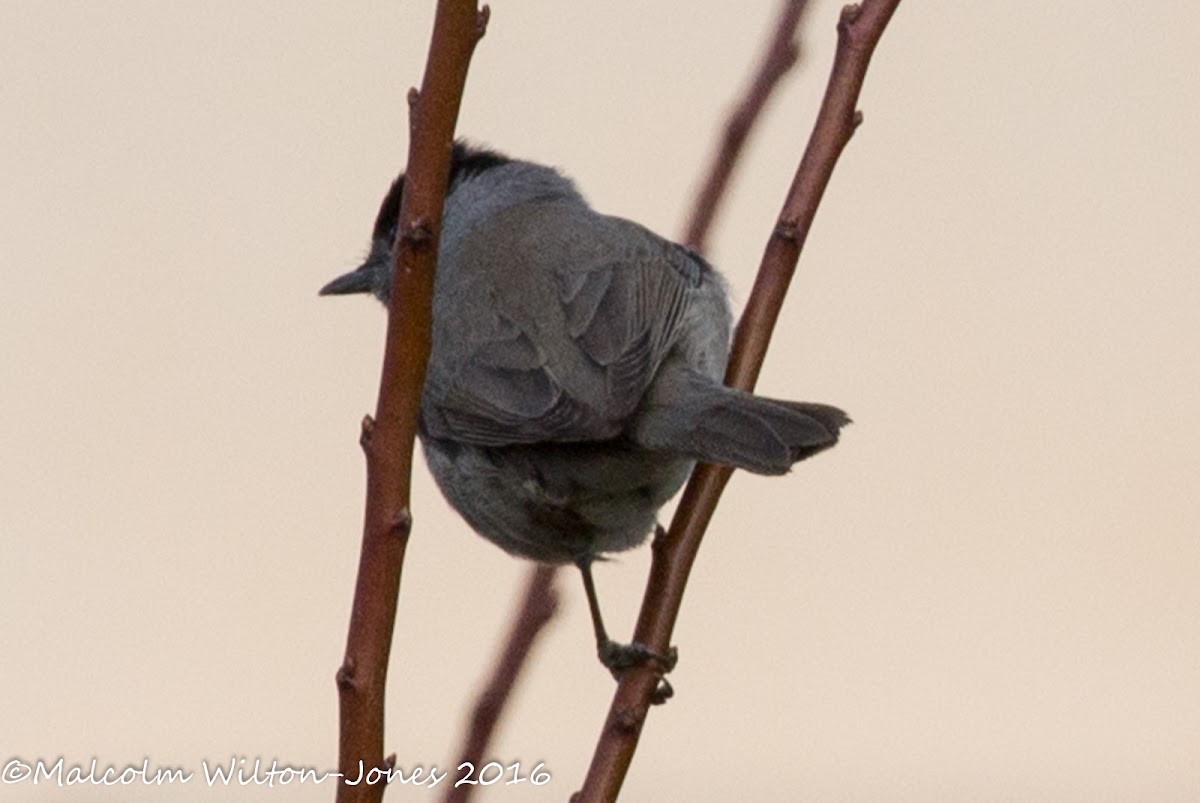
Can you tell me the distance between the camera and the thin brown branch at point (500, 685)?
1979mm

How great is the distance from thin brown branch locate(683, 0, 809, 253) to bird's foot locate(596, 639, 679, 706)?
0.56 m

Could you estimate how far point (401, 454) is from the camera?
154 cm

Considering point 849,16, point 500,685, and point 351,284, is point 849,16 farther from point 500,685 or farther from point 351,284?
point 351,284

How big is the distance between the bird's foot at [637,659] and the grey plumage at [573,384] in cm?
20

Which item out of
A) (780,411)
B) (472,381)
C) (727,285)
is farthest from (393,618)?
(727,285)

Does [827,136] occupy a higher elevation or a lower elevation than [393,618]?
higher

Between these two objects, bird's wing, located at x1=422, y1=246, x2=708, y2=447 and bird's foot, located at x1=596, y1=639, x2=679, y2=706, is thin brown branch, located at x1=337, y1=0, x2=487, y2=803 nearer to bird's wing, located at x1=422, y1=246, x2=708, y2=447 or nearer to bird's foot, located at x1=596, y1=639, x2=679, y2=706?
bird's foot, located at x1=596, y1=639, x2=679, y2=706

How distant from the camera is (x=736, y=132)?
2184mm

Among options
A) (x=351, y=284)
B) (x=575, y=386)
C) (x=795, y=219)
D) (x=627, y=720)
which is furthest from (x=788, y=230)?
(x=351, y=284)

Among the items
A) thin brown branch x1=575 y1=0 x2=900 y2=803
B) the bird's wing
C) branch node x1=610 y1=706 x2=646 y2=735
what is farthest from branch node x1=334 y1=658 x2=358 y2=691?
the bird's wing

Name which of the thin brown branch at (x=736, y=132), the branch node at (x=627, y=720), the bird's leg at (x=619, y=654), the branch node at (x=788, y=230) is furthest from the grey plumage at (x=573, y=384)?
the branch node at (x=627, y=720)

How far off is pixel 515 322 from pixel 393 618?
1553 millimetres

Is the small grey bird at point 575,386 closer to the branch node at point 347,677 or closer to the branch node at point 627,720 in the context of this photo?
the branch node at point 627,720

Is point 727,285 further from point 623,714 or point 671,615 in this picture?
point 623,714
